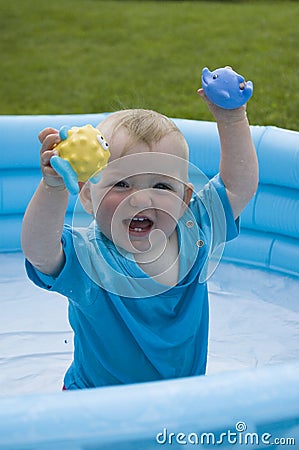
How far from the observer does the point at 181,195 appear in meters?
1.70

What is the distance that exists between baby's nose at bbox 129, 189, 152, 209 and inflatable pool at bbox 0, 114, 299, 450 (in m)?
0.34

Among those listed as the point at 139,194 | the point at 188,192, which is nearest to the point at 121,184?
the point at 139,194

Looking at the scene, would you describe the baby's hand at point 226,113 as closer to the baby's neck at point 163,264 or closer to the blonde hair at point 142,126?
the blonde hair at point 142,126

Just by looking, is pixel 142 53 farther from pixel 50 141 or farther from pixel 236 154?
pixel 50 141

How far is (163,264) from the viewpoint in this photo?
67.1 inches

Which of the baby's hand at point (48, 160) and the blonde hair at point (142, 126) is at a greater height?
the baby's hand at point (48, 160)

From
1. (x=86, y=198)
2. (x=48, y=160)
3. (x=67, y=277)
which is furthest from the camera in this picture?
(x=86, y=198)

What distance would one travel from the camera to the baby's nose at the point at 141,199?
159 centimetres

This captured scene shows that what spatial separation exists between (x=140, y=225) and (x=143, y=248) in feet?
0.16

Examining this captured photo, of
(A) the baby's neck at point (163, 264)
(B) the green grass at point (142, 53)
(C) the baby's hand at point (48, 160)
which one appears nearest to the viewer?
(C) the baby's hand at point (48, 160)

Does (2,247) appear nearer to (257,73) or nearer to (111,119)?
(111,119)

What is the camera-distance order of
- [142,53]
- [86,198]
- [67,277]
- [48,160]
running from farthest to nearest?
[142,53] → [86,198] → [67,277] → [48,160]

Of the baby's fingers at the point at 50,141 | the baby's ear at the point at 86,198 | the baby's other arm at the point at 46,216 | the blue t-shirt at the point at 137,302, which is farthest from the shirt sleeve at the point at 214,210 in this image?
the baby's fingers at the point at 50,141

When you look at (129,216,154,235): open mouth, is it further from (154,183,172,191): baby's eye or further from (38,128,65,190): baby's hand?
(38,128,65,190): baby's hand
